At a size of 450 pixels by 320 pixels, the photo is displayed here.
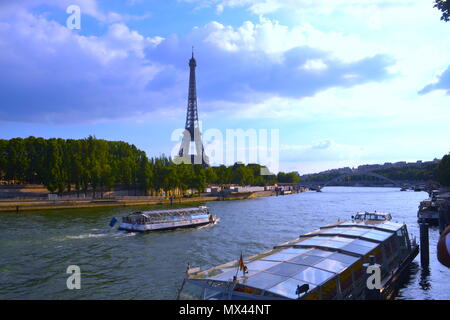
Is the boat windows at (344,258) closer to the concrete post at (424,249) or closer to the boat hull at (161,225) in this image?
the concrete post at (424,249)

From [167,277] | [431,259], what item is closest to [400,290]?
[431,259]

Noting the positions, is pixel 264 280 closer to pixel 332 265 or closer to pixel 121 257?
pixel 332 265

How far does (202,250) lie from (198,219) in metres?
13.4

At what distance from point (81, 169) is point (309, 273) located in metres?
58.9

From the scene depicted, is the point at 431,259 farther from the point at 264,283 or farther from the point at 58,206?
the point at 58,206

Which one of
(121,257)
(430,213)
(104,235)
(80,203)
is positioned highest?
(80,203)

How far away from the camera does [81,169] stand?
63500mm

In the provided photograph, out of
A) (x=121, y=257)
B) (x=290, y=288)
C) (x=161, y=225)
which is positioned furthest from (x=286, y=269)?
(x=161, y=225)

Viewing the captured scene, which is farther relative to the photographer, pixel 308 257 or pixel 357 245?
pixel 357 245

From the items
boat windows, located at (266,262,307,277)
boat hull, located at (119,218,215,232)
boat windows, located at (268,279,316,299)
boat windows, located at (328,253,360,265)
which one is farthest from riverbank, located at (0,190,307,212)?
boat windows, located at (268,279,316,299)

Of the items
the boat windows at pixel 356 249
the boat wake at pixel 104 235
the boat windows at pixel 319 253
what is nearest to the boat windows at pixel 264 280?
the boat windows at pixel 319 253

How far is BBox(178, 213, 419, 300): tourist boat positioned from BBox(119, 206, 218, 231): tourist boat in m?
19.8

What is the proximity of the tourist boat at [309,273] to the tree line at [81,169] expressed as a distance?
54.1m
